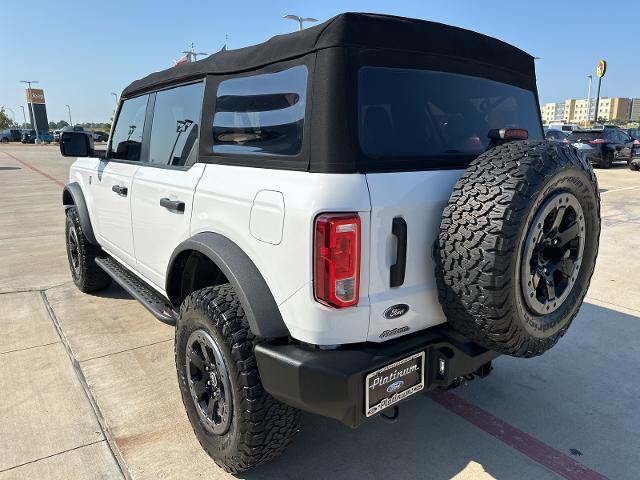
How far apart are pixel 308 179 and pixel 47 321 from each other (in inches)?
134

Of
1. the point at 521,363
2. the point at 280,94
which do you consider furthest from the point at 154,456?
the point at 521,363

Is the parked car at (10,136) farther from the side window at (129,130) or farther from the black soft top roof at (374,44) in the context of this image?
the black soft top roof at (374,44)

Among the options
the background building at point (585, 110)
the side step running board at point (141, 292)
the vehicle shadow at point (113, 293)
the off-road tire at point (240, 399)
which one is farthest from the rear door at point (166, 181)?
the background building at point (585, 110)

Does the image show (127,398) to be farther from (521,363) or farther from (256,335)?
(521,363)

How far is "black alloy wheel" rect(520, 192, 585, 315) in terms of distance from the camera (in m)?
1.90

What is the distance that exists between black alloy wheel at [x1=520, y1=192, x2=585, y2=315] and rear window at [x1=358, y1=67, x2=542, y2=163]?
0.49m

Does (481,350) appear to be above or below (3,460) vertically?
above

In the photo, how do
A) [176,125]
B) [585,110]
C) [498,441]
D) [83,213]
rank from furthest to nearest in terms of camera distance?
[585,110], [83,213], [176,125], [498,441]

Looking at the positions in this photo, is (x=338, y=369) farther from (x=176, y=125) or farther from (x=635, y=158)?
(x=635, y=158)

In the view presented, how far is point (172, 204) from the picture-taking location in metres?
2.64

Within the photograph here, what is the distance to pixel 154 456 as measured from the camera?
2.47 meters

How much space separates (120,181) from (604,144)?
62.1 feet

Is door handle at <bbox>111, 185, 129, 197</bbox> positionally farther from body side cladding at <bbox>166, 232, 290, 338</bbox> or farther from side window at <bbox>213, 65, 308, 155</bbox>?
body side cladding at <bbox>166, 232, 290, 338</bbox>

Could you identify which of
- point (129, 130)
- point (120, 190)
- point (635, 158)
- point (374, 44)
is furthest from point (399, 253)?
point (635, 158)
